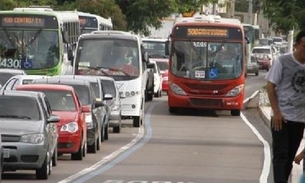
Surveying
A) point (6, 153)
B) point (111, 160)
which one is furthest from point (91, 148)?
point (6, 153)

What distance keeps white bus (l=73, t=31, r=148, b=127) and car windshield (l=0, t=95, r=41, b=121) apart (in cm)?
1587

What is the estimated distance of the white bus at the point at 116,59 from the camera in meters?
36.8

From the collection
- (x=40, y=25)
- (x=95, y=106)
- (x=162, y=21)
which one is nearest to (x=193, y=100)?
(x=40, y=25)

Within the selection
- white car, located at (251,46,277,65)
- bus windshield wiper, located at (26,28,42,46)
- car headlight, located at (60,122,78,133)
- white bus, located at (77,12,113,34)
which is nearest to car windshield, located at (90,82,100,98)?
car headlight, located at (60,122,78,133)

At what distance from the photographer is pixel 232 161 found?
2520cm

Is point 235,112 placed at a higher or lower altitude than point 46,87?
lower

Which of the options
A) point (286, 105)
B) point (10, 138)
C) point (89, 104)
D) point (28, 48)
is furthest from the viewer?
point (28, 48)

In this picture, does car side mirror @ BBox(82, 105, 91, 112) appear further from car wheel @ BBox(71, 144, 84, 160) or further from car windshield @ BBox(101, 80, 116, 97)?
car windshield @ BBox(101, 80, 116, 97)

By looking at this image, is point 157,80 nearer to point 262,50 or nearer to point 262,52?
point 262,52

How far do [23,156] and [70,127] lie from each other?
4.11 metres

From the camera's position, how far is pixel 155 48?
6044 centimetres

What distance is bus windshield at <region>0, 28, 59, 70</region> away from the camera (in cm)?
3875

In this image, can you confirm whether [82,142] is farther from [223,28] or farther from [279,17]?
[223,28]

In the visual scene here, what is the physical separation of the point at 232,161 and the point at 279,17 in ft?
12.7
